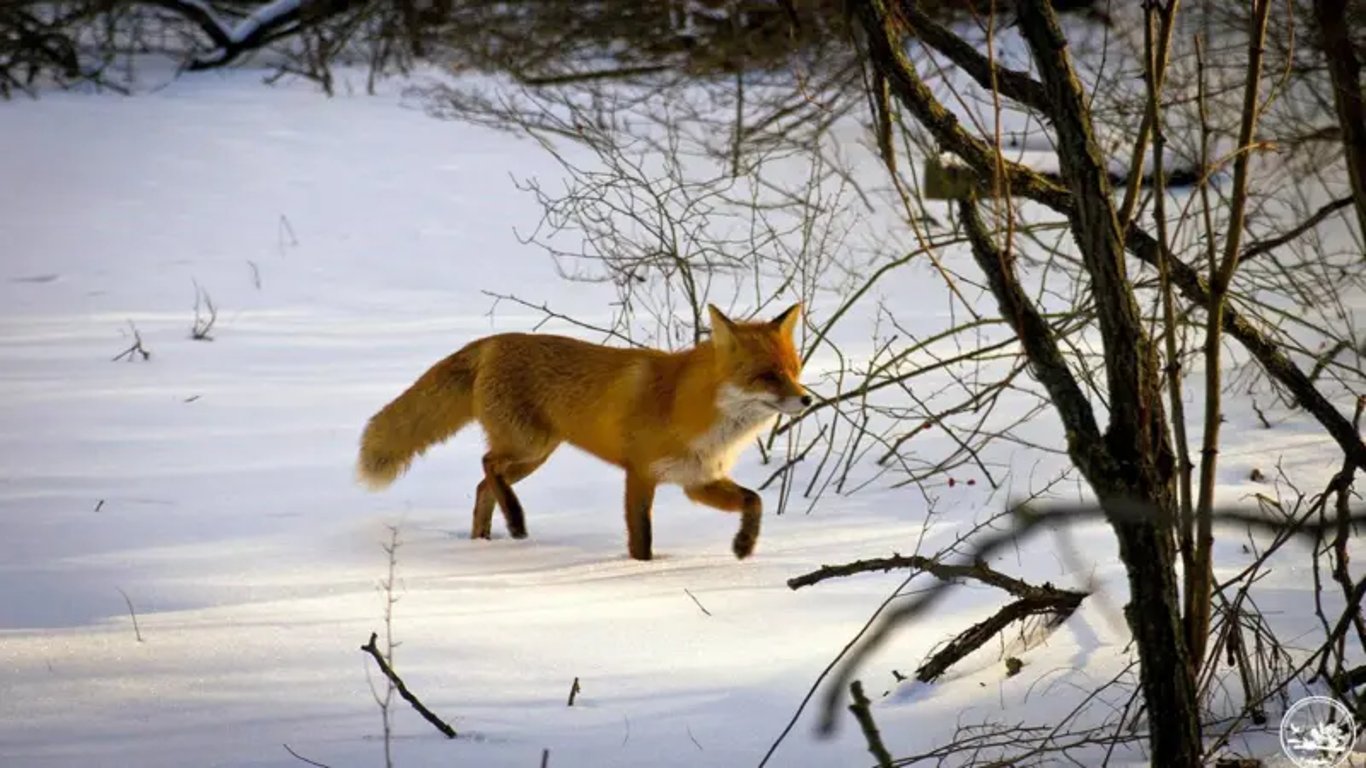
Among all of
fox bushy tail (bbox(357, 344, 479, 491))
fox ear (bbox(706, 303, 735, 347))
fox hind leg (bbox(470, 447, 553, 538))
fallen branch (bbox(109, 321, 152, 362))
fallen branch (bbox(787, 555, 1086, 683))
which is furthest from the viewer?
fallen branch (bbox(109, 321, 152, 362))

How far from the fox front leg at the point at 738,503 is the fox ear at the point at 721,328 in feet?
1.88

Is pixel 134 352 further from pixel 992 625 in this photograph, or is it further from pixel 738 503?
pixel 992 625

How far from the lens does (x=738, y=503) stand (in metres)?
5.81

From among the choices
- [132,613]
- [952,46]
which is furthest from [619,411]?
[952,46]

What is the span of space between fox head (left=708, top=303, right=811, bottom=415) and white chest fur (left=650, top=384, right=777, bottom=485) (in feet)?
0.11

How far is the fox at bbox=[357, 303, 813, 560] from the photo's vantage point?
573 cm

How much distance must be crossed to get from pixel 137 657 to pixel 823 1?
1011 centimetres

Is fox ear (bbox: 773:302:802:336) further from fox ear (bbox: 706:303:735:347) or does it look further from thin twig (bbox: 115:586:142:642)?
thin twig (bbox: 115:586:142:642)

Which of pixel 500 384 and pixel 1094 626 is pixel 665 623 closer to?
pixel 1094 626

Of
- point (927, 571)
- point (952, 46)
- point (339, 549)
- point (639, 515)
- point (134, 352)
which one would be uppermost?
point (952, 46)

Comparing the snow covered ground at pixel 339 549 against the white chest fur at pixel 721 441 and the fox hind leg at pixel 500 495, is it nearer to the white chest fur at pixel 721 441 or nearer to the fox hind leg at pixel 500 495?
the fox hind leg at pixel 500 495

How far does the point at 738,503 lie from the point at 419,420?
59.9 inches

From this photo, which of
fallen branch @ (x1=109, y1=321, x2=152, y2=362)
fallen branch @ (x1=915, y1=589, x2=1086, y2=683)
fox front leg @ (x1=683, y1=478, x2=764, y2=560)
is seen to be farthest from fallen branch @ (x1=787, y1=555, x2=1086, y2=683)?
fallen branch @ (x1=109, y1=321, x2=152, y2=362)

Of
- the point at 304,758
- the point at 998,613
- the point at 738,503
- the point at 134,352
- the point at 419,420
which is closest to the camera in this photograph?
→ the point at 304,758
